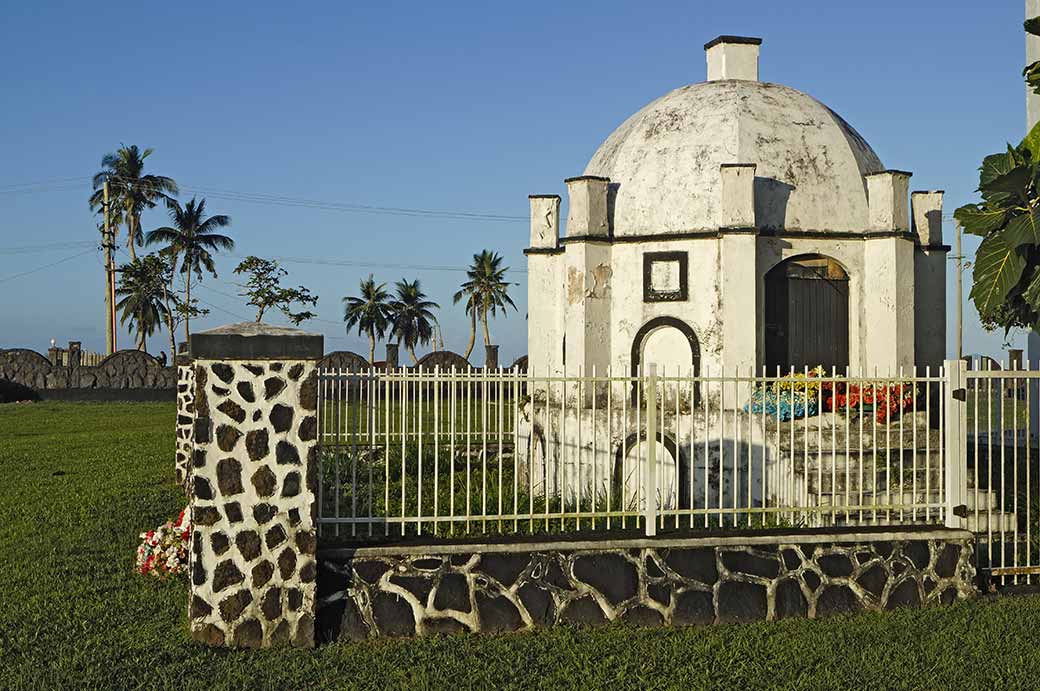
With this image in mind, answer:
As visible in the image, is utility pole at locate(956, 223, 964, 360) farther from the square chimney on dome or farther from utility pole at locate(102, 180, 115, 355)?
A: utility pole at locate(102, 180, 115, 355)

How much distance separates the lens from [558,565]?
8.30 metres

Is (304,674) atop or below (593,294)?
below

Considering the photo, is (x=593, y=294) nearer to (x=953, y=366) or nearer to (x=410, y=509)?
(x=410, y=509)

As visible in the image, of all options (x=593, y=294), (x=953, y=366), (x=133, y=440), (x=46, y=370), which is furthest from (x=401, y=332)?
(x=953, y=366)

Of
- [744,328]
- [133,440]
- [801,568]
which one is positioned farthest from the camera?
[133,440]

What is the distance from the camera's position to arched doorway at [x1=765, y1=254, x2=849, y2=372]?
1539 centimetres

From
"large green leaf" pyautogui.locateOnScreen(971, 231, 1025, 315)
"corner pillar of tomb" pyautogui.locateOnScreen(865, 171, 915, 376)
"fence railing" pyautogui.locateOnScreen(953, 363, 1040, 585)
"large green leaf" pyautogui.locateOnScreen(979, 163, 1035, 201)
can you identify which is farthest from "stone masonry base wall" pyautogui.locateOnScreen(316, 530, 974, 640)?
"corner pillar of tomb" pyautogui.locateOnScreen(865, 171, 915, 376)

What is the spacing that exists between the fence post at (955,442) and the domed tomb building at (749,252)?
5581mm

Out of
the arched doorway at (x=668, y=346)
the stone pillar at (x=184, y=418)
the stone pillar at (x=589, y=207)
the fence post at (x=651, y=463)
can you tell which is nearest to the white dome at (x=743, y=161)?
the stone pillar at (x=589, y=207)

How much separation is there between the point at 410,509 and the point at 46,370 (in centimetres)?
3372

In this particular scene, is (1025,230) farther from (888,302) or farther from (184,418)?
(184,418)

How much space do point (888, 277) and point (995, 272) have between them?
601cm

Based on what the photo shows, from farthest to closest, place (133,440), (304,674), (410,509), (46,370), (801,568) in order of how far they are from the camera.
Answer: (46,370) < (133,440) < (410,509) < (801,568) < (304,674)

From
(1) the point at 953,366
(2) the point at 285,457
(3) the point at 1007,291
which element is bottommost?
(2) the point at 285,457
